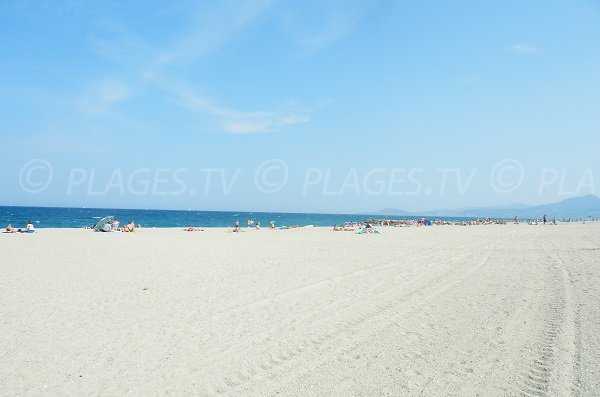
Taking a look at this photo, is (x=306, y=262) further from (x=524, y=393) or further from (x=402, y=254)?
(x=524, y=393)

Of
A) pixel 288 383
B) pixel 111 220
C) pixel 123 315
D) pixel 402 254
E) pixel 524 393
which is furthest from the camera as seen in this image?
pixel 111 220

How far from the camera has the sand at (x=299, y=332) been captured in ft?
13.5

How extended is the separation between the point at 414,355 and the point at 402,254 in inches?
424

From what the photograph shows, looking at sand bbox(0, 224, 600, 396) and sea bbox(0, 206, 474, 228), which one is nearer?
sand bbox(0, 224, 600, 396)

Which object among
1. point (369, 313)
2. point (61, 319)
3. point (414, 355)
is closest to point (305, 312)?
point (369, 313)

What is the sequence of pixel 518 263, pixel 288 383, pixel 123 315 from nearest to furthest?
pixel 288 383
pixel 123 315
pixel 518 263

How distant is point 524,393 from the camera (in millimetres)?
3854

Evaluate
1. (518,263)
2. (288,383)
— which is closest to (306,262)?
(518,263)

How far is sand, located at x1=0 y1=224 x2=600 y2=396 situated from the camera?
4.11 metres

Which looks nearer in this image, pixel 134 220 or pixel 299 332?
pixel 299 332

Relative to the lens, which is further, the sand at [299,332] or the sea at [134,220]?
the sea at [134,220]

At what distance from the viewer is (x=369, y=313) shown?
22.1 feet

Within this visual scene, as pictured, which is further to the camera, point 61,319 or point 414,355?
point 61,319

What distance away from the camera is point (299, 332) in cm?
573
